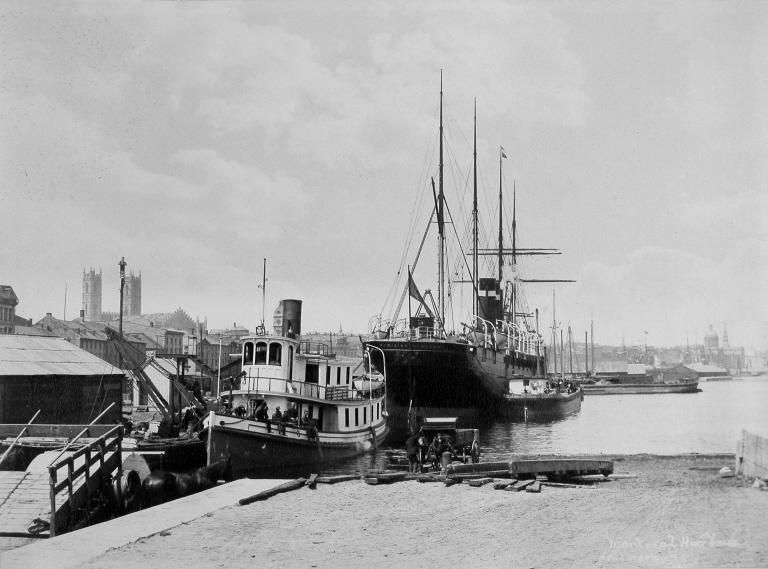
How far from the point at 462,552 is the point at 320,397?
21405 mm

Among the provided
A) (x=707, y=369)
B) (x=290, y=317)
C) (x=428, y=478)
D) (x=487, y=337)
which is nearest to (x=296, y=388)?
(x=290, y=317)

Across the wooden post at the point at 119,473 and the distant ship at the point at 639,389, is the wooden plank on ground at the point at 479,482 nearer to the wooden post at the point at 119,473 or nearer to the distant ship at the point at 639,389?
the wooden post at the point at 119,473

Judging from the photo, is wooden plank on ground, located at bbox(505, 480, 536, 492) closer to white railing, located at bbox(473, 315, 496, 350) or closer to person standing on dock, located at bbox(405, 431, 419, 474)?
person standing on dock, located at bbox(405, 431, 419, 474)

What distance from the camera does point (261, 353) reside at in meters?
29.8

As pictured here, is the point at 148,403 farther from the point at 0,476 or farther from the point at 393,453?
the point at 0,476

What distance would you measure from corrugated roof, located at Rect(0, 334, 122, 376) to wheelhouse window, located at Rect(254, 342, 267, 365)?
9.03 metres

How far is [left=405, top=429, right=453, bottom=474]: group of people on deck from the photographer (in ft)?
70.2

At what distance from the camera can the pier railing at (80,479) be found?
14617mm

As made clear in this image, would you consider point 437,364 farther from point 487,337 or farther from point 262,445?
point 262,445

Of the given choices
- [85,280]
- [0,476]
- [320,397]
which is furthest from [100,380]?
[85,280]

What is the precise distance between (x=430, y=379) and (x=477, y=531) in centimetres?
3412

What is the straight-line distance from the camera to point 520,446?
121ft

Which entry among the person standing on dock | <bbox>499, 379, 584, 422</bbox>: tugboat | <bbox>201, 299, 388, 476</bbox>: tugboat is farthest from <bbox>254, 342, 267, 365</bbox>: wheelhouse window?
<bbox>499, 379, 584, 422</bbox>: tugboat

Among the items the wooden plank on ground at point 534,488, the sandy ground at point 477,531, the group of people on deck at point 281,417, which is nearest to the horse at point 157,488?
the sandy ground at point 477,531
